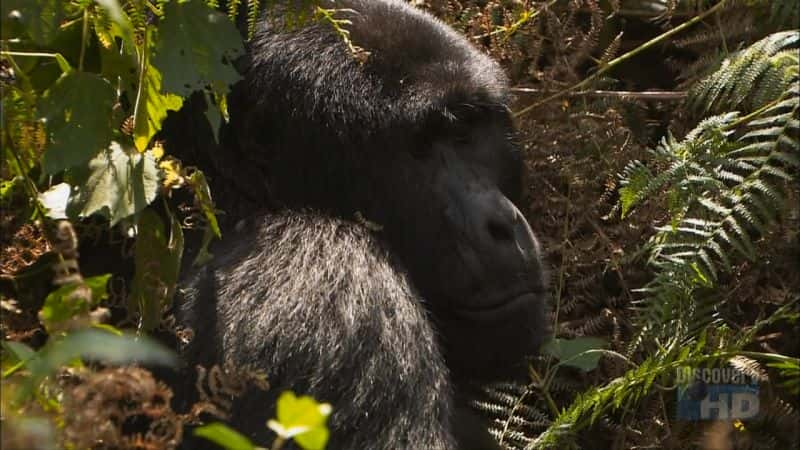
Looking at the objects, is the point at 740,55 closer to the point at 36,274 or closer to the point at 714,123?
the point at 714,123

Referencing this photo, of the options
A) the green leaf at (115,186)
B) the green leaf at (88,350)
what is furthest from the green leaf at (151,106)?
the green leaf at (88,350)

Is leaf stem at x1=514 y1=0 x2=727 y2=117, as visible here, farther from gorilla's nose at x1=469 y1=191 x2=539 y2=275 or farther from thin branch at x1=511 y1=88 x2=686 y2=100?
gorilla's nose at x1=469 y1=191 x2=539 y2=275

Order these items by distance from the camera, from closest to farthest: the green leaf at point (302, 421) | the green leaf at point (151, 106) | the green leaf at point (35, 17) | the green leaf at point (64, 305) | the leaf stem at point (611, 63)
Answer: the green leaf at point (302, 421) → the green leaf at point (64, 305) → the green leaf at point (35, 17) → the green leaf at point (151, 106) → the leaf stem at point (611, 63)

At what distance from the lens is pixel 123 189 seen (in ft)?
8.14

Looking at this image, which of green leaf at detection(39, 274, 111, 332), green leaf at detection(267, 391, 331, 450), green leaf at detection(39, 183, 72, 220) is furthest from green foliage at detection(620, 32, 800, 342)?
green leaf at detection(267, 391, 331, 450)

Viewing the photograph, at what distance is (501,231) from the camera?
9.98ft

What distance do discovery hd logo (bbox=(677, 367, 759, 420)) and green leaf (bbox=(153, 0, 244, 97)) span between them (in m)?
1.63

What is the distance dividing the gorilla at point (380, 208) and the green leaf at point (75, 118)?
0.44m

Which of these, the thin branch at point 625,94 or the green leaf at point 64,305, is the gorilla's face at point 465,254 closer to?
the thin branch at point 625,94

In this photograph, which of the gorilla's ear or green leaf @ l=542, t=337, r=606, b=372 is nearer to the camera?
the gorilla's ear

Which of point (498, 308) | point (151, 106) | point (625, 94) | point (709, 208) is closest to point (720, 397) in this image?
point (709, 208)

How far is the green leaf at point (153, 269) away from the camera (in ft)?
8.11

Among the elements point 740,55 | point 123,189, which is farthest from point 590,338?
point 123,189

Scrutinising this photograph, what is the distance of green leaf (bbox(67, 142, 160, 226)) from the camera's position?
246cm
